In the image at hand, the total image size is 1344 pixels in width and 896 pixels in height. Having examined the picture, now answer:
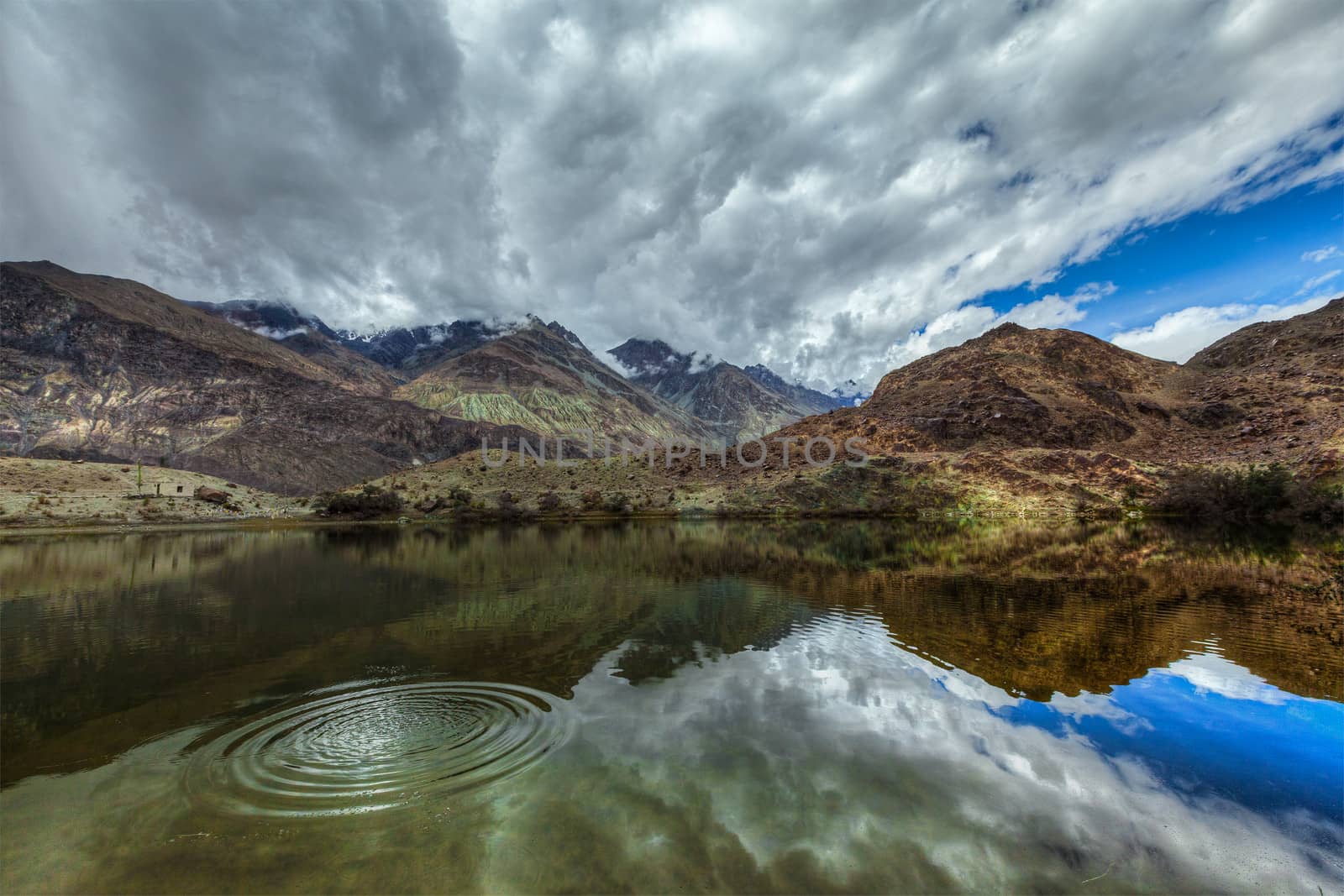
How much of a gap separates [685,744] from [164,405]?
218 m

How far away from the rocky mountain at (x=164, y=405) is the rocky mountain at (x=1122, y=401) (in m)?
132

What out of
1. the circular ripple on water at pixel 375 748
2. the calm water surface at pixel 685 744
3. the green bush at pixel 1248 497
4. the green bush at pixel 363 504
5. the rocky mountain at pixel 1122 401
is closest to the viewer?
the calm water surface at pixel 685 744

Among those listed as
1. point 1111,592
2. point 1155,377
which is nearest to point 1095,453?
point 1155,377

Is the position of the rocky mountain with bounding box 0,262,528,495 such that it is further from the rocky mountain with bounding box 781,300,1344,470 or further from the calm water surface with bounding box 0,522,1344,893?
the calm water surface with bounding box 0,522,1344,893

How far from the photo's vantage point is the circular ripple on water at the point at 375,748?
746 cm

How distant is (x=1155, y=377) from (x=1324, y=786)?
141 metres

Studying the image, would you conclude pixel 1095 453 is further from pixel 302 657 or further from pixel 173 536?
pixel 173 536

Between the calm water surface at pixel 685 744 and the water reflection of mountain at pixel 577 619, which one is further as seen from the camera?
the water reflection of mountain at pixel 577 619

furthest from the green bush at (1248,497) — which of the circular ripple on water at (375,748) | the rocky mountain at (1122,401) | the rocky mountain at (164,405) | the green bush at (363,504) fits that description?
the rocky mountain at (164,405)

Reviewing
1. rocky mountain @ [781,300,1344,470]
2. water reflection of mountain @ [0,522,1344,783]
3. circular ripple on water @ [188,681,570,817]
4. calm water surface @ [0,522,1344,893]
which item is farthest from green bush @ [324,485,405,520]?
circular ripple on water @ [188,681,570,817]

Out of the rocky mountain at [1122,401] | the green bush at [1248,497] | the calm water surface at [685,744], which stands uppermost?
the rocky mountain at [1122,401]

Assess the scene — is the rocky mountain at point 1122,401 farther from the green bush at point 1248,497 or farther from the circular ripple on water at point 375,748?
the circular ripple on water at point 375,748

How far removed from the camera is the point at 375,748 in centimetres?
889

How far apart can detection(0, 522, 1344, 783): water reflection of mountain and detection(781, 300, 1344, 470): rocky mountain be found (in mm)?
62454
